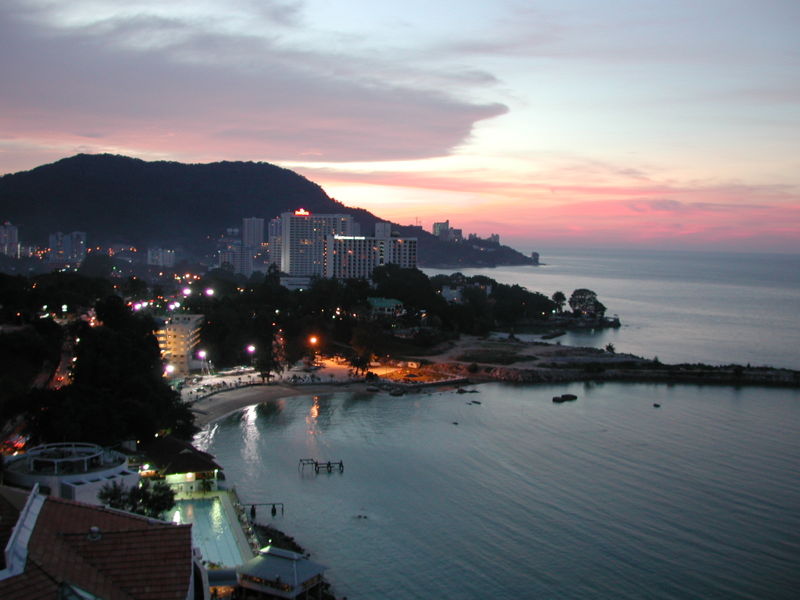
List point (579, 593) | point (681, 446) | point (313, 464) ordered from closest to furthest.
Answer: point (579, 593)
point (313, 464)
point (681, 446)

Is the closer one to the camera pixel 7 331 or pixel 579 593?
pixel 579 593

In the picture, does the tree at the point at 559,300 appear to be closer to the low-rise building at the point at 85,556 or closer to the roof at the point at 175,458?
the roof at the point at 175,458

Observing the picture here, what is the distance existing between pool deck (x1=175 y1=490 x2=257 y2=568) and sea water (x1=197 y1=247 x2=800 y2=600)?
2.17ft

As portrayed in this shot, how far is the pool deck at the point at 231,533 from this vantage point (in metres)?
7.09

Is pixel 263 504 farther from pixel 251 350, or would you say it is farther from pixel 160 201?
pixel 160 201

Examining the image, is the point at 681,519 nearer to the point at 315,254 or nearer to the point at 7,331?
the point at 7,331

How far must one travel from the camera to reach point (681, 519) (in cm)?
903

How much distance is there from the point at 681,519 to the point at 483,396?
8037mm

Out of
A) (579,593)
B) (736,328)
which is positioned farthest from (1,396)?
(736,328)

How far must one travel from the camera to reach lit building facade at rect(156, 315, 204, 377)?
57.2 feet

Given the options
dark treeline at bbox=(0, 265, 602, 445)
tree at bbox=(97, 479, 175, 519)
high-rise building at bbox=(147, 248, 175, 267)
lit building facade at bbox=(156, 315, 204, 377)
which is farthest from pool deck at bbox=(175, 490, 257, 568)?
high-rise building at bbox=(147, 248, 175, 267)

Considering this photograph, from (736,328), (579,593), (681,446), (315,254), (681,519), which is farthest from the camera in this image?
(315,254)

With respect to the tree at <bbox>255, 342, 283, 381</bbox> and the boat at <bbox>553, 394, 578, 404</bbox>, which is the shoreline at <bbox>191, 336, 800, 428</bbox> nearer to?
the tree at <bbox>255, 342, 283, 381</bbox>

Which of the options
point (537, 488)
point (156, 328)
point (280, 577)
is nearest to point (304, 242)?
point (156, 328)
